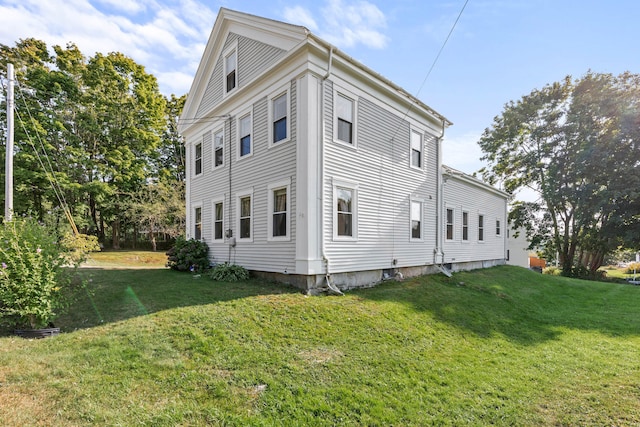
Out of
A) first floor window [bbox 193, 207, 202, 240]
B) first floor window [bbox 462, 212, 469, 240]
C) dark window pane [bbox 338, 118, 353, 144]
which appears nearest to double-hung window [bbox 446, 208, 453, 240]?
first floor window [bbox 462, 212, 469, 240]

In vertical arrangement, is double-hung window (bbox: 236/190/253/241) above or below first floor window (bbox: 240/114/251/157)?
below

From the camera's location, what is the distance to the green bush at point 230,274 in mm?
9297

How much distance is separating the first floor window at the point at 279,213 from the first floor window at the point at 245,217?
1.36m

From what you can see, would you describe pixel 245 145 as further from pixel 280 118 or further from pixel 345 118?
pixel 345 118

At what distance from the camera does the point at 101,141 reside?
24.4 meters

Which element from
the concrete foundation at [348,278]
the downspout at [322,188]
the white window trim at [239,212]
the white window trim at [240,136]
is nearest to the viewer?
the concrete foundation at [348,278]

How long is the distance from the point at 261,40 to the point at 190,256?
7.69 m

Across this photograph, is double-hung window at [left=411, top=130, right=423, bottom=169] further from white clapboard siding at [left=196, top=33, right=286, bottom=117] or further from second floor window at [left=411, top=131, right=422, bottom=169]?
white clapboard siding at [left=196, top=33, right=286, bottom=117]

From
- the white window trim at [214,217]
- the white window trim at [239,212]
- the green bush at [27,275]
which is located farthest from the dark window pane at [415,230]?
the green bush at [27,275]

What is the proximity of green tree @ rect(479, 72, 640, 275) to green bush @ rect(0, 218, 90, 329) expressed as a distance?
2664cm

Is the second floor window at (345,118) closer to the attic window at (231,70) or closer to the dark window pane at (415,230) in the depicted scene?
the attic window at (231,70)

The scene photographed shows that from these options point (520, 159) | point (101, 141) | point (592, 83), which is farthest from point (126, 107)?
point (592, 83)

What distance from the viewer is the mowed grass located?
3506 millimetres

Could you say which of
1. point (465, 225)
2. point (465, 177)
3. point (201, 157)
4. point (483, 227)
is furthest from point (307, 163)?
point (483, 227)
